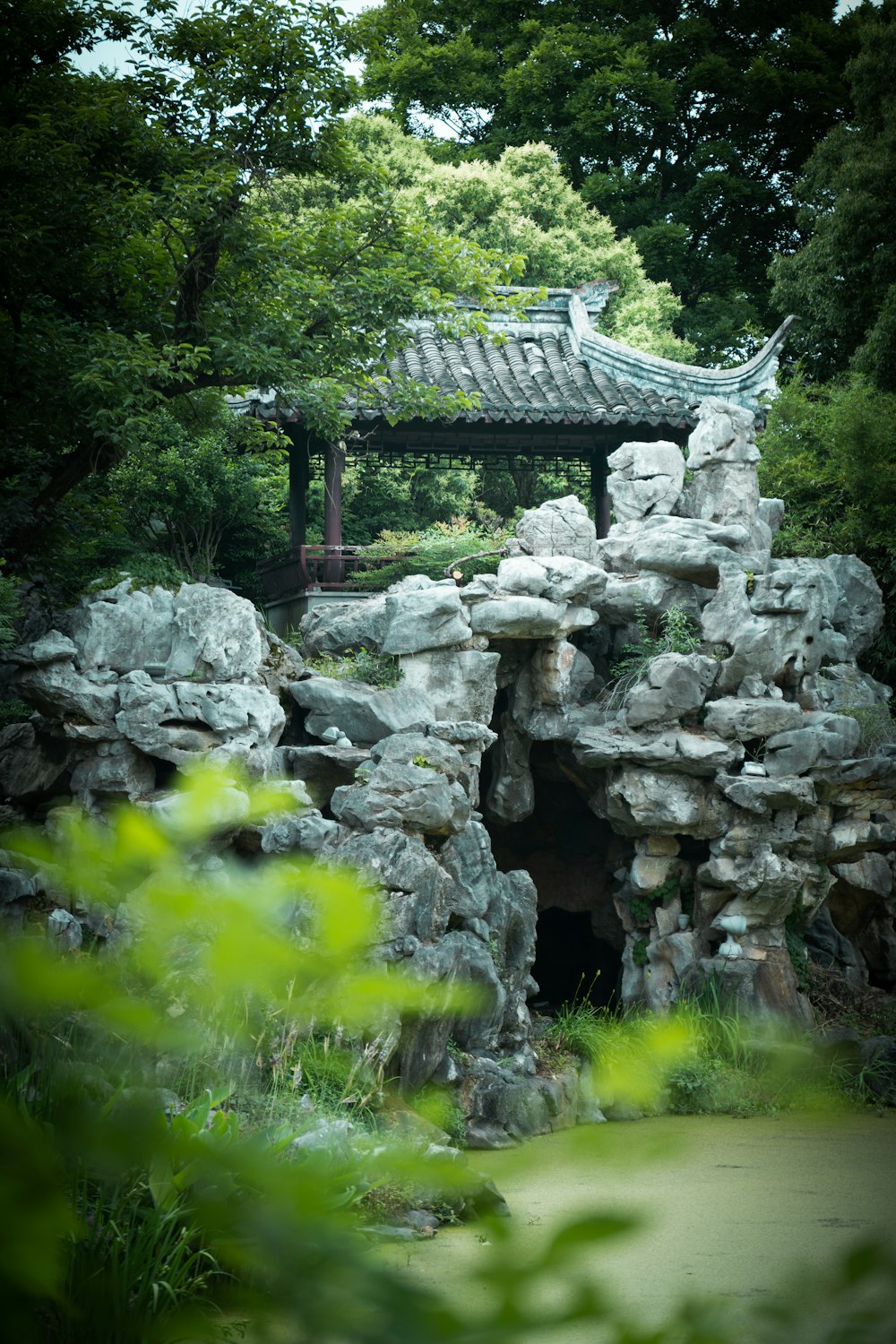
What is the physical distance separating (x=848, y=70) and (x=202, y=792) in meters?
16.9

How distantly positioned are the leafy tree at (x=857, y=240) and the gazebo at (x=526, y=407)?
1316mm

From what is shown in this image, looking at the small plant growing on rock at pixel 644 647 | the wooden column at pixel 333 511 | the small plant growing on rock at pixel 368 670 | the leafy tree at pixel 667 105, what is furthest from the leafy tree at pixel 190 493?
the leafy tree at pixel 667 105

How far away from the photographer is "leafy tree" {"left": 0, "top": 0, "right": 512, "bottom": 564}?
715 cm

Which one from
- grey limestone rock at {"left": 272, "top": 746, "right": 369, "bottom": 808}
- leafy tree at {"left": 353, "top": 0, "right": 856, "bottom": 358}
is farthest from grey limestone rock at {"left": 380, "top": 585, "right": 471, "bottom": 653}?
leafy tree at {"left": 353, "top": 0, "right": 856, "bottom": 358}

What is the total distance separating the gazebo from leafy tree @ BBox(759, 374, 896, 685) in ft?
2.25

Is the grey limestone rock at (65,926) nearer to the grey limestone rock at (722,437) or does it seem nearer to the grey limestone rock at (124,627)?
the grey limestone rock at (124,627)

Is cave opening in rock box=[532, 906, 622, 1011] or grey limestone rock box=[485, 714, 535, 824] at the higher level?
grey limestone rock box=[485, 714, 535, 824]

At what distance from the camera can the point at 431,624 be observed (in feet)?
30.8

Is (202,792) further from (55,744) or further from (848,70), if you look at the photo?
(848,70)

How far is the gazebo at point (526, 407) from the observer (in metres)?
11.9

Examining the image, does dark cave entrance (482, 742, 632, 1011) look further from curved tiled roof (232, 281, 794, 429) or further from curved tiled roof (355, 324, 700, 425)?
curved tiled roof (232, 281, 794, 429)

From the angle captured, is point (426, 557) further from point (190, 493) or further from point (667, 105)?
point (667, 105)

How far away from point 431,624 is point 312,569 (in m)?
2.74

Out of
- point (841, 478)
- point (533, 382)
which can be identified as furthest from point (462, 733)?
point (841, 478)
